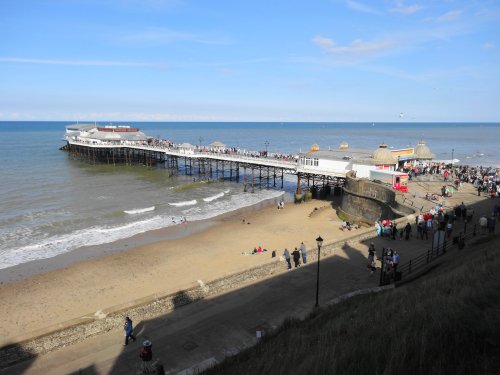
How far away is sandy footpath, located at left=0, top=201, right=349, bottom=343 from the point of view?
14555mm

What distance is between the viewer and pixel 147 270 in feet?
60.6

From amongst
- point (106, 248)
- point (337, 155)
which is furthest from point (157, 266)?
point (337, 155)

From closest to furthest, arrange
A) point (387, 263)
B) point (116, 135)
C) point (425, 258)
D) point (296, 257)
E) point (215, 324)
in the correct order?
point (215, 324) → point (387, 263) → point (425, 258) → point (296, 257) → point (116, 135)

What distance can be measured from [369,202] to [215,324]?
53.1 feet

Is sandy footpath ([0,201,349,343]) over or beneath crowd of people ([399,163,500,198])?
beneath

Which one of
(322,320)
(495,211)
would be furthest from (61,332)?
(495,211)

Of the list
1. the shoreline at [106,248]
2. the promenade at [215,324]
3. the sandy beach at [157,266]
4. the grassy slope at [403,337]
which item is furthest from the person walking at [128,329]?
the shoreline at [106,248]

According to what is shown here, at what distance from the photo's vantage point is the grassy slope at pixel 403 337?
18.6 ft

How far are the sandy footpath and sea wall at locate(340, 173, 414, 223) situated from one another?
5.01ft

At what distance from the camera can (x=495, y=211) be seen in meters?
18.0

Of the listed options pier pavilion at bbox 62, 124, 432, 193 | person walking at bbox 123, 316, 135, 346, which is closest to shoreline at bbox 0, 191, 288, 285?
pier pavilion at bbox 62, 124, 432, 193

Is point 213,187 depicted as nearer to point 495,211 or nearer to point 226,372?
point 495,211

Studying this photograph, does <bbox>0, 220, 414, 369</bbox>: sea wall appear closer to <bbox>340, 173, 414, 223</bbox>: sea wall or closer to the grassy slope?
the grassy slope

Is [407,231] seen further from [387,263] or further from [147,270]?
[147,270]
